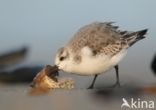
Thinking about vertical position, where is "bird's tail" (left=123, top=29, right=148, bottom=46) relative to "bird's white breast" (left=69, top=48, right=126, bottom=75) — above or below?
above

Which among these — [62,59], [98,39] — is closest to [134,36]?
[98,39]

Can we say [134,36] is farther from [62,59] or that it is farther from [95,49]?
[62,59]

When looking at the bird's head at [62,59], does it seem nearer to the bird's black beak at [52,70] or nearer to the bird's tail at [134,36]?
the bird's black beak at [52,70]

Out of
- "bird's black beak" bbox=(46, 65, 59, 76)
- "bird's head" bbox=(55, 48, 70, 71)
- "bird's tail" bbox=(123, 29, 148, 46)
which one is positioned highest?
"bird's tail" bbox=(123, 29, 148, 46)

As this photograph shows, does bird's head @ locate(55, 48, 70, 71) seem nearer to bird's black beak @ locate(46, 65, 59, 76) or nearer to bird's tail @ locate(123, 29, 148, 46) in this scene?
bird's black beak @ locate(46, 65, 59, 76)

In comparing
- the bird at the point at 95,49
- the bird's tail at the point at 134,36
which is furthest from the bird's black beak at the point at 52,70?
the bird's tail at the point at 134,36

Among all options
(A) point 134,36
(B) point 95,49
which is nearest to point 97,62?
(B) point 95,49

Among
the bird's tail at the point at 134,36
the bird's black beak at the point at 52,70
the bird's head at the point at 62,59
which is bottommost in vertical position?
the bird's black beak at the point at 52,70

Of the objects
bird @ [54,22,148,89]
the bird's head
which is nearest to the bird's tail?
bird @ [54,22,148,89]
